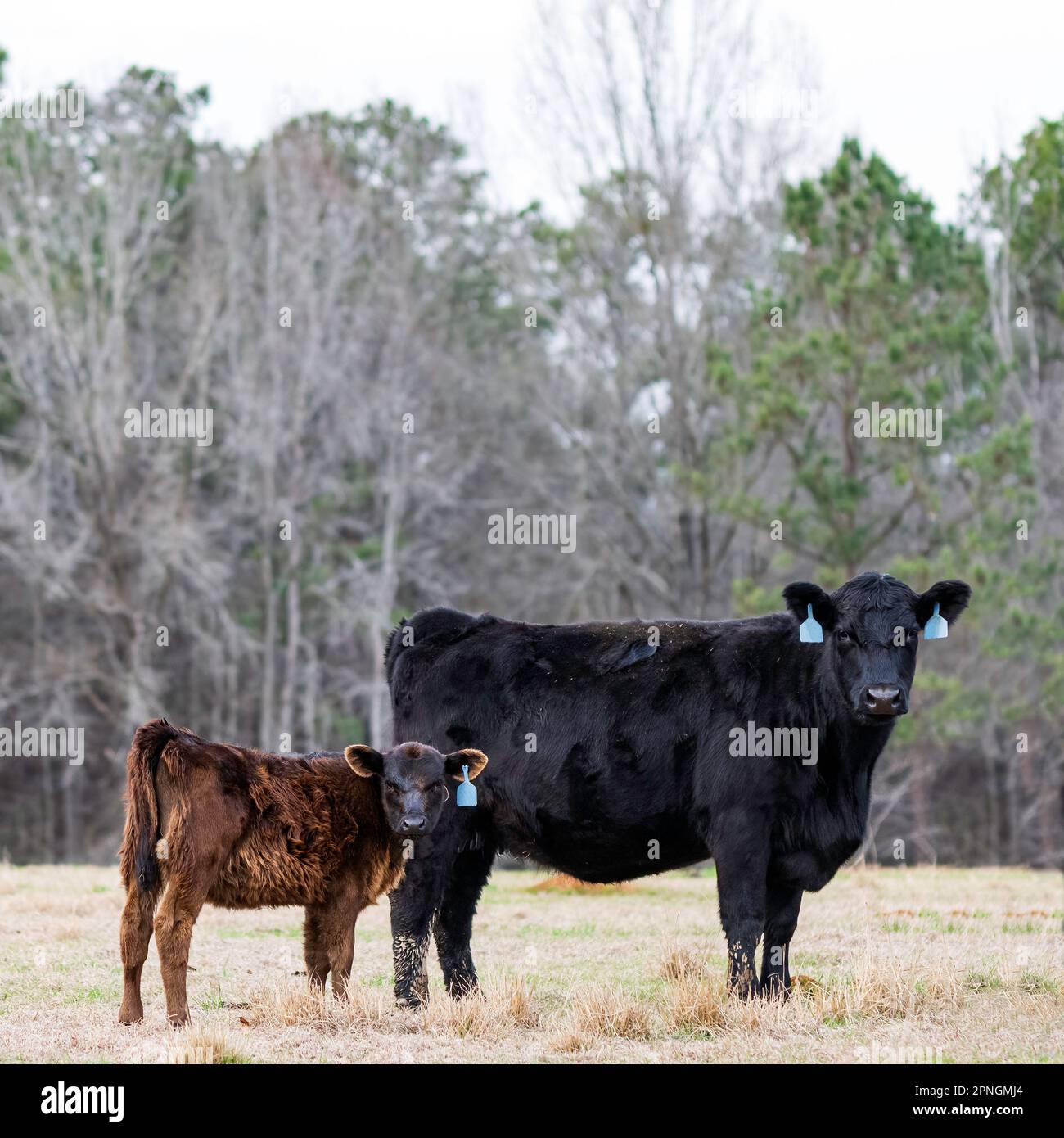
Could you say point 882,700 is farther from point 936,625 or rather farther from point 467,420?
point 467,420

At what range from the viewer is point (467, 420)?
38.9m

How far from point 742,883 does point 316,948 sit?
7.58 ft

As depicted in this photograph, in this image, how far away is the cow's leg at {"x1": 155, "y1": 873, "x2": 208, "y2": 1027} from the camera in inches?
290

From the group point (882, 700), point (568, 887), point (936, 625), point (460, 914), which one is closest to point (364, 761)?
point (460, 914)

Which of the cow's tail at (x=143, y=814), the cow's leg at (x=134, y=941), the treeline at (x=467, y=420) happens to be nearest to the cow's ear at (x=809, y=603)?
the cow's tail at (x=143, y=814)

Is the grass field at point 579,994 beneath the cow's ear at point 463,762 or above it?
beneath

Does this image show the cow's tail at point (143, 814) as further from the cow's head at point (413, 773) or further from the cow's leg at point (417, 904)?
the cow's leg at point (417, 904)

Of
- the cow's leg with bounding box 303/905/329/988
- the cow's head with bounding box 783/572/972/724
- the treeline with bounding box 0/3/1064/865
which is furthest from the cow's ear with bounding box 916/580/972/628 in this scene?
the treeline with bounding box 0/3/1064/865

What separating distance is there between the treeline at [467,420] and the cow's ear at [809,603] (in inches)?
549

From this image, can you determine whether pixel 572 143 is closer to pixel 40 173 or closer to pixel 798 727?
pixel 40 173

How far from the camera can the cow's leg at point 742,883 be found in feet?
26.1

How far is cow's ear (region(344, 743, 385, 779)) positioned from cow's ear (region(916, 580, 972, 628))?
3.06 m

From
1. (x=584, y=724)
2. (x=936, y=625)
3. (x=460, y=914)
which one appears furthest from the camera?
(x=460, y=914)

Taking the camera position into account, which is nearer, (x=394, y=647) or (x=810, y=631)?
(x=810, y=631)
